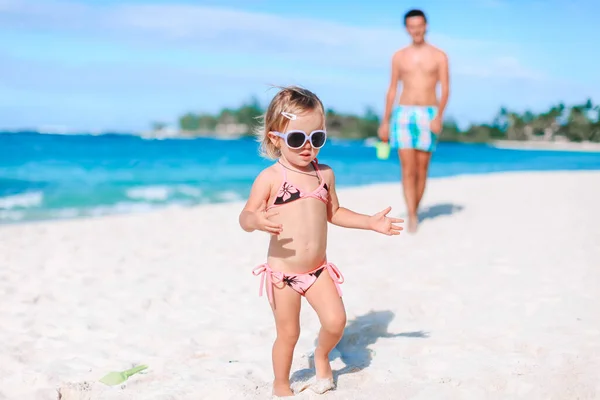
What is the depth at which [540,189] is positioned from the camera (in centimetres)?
1207

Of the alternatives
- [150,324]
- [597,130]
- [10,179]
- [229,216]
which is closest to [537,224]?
[229,216]

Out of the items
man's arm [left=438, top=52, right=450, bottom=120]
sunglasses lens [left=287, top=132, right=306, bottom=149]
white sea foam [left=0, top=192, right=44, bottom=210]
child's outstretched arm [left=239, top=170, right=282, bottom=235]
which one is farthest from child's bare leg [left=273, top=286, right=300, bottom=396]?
white sea foam [left=0, top=192, right=44, bottom=210]

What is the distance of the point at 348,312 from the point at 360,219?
1.55m

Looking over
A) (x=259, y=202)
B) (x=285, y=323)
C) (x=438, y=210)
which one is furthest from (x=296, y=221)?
(x=438, y=210)

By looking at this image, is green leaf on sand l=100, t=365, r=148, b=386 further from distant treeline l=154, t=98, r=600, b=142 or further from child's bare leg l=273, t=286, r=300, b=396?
distant treeline l=154, t=98, r=600, b=142

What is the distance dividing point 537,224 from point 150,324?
5018 mm

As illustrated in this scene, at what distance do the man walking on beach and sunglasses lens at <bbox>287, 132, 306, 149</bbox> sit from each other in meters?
4.22

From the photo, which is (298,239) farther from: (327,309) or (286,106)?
(286,106)

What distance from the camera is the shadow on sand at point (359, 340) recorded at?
3336mm

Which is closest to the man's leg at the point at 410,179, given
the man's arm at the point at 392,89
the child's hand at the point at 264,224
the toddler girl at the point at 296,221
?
the man's arm at the point at 392,89

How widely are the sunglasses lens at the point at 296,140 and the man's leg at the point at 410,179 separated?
14.0 ft

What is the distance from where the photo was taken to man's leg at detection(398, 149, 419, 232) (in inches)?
273

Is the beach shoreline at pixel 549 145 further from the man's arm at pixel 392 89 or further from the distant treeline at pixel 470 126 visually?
the man's arm at pixel 392 89

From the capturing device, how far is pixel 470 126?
13362 centimetres
